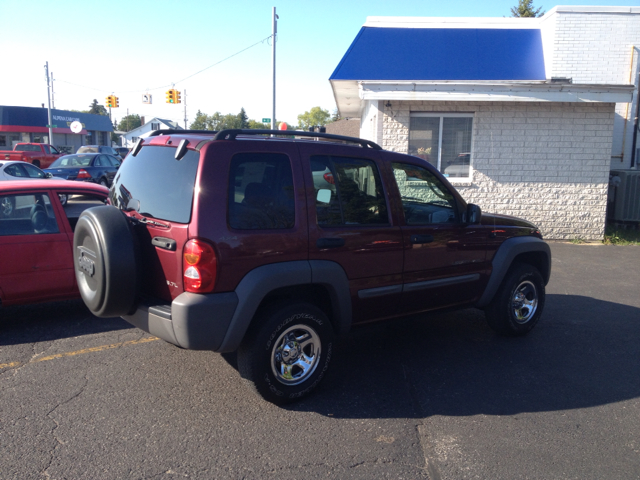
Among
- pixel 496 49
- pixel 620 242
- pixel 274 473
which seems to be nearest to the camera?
pixel 274 473

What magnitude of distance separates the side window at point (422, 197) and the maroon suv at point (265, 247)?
0.02 meters

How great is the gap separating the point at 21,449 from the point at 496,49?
13830mm

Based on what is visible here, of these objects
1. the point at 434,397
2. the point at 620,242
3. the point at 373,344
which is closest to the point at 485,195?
the point at 620,242

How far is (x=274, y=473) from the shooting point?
3.25 meters

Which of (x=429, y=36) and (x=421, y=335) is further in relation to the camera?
(x=429, y=36)

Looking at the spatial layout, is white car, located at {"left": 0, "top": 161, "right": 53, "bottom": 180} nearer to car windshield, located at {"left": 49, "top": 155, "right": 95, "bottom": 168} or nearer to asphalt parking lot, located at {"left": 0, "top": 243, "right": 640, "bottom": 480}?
car windshield, located at {"left": 49, "top": 155, "right": 95, "bottom": 168}

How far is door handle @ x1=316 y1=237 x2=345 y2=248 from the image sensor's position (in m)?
4.11

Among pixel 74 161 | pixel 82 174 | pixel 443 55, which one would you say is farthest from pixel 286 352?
pixel 74 161

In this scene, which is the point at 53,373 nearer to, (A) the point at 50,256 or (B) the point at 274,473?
(A) the point at 50,256

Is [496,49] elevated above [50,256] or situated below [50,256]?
above

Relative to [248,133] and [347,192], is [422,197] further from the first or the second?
[248,133]

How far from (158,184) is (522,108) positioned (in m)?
9.86

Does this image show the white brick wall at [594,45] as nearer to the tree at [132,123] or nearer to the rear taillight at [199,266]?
the rear taillight at [199,266]

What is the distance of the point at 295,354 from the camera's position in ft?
13.6
